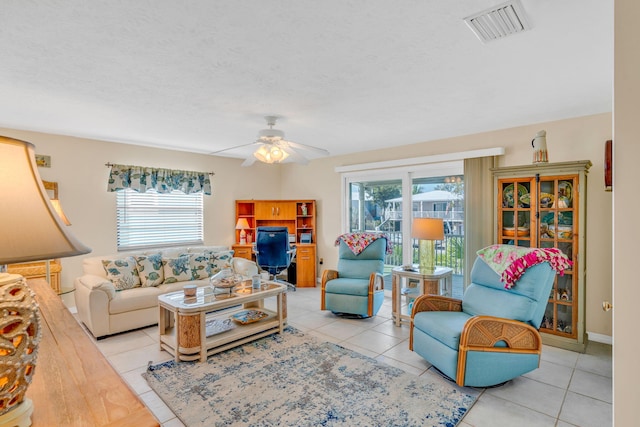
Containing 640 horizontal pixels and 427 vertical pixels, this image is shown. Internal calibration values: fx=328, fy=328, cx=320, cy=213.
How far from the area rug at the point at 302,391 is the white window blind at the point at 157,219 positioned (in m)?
2.68

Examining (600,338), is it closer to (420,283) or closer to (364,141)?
(420,283)

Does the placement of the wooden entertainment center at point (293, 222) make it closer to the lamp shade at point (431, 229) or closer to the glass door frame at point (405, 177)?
the glass door frame at point (405, 177)

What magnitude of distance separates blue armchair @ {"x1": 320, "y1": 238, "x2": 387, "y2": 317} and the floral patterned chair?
1112 millimetres

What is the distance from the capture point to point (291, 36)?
1.95 metres

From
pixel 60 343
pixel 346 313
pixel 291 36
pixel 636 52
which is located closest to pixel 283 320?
pixel 346 313

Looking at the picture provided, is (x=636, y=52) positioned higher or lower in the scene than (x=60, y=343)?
higher

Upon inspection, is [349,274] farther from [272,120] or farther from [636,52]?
[636,52]

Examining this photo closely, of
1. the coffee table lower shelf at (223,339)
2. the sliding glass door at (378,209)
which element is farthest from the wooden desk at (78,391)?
the sliding glass door at (378,209)

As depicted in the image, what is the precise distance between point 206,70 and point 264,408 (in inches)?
96.7

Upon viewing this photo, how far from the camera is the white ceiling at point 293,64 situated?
1.72m

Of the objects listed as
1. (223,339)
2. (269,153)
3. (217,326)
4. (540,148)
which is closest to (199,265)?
(217,326)

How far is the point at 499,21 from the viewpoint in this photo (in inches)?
70.5

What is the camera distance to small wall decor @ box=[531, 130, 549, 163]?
341 cm

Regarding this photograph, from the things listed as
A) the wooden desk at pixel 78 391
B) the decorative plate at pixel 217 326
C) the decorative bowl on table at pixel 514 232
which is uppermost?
the decorative bowl on table at pixel 514 232
